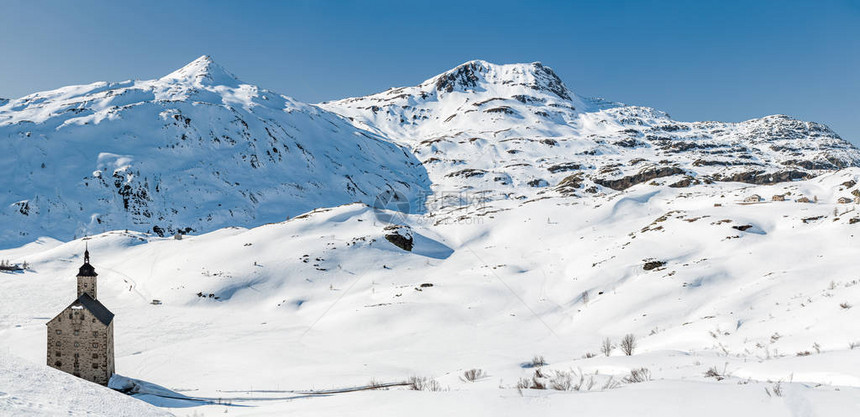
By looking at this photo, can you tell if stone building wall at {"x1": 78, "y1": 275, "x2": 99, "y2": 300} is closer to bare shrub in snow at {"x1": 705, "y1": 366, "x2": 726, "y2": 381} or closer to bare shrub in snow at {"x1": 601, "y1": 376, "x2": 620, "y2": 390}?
bare shrub in snow at {"x1": 601, "y1": 376, "x2": 620, "y2": 390}

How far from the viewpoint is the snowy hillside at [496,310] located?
8891mm

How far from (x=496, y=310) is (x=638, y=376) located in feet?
77.4

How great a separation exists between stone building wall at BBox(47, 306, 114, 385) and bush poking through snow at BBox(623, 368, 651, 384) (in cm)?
2582

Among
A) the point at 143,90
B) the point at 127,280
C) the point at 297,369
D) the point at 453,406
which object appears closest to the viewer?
the point at 453,406

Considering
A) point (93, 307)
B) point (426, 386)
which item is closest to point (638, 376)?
point (426, 386)

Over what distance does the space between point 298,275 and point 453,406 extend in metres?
37.5

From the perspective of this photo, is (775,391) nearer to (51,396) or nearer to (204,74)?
(51,396)

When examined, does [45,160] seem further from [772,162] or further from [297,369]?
[772,162]

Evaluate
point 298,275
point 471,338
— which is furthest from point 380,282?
point 471,338

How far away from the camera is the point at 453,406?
791 cm

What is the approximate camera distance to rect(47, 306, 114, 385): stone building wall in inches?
922

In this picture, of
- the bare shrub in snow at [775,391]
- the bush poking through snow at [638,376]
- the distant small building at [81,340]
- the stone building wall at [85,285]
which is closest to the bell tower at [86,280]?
the stone building wall at [85,285]

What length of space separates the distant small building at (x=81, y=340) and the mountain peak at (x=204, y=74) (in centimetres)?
14558

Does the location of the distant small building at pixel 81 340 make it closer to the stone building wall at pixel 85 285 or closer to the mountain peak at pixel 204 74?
the stone building wall at pixel 85 285
